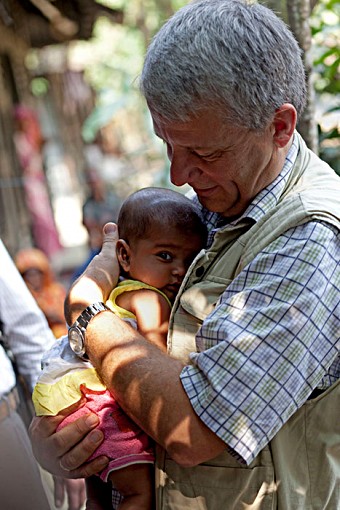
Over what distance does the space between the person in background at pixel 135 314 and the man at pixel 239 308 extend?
0.07m

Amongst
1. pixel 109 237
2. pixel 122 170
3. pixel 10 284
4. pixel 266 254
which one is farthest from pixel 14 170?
pixel 266 254

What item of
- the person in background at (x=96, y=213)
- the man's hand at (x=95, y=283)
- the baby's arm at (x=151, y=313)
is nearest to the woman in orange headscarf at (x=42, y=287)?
the person in background at (x=96, y=213)

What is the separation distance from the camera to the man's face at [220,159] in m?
2.00

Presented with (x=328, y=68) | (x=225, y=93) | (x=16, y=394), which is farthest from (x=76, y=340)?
(x=328, y=68)

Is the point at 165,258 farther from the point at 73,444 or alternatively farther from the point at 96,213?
the point at 96,213

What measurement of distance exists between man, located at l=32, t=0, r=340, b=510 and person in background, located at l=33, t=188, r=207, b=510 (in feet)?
0.22

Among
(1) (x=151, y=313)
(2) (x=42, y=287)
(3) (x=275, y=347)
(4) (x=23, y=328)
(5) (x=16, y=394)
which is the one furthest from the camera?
(2) (x=42, y=287)

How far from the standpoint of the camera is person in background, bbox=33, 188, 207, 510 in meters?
2.11

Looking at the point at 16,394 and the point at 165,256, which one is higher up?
the point at 165,256

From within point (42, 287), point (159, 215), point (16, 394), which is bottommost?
point (42, 287)

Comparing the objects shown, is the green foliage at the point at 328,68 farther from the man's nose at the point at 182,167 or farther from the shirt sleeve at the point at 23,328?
the man's nose at the point at 182,167

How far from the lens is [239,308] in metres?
1.87

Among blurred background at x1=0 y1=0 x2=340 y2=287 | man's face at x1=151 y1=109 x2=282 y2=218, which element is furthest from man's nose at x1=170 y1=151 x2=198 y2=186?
blurred background at x1=0 y1=0 x2=340 y2=287

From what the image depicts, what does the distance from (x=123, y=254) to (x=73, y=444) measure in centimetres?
59
